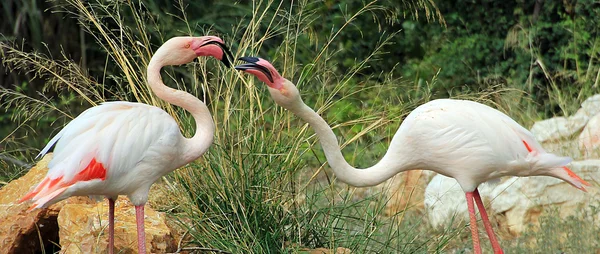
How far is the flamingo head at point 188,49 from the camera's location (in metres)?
4.23

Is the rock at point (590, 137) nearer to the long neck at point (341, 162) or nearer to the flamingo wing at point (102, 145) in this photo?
the long neck at point (341, 162)

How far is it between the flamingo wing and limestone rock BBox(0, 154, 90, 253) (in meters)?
0.63

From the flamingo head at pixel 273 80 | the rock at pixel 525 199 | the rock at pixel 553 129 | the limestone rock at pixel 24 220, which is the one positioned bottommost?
the rock at pixel 525 199

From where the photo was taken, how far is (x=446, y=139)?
441 centimetres

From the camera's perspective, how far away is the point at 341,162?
435 centimetres

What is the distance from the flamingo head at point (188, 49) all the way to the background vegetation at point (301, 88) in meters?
0.57

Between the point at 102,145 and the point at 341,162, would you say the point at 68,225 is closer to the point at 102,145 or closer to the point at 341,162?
the point at 102,145

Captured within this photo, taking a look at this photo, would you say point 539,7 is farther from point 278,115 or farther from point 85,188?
point 85,188

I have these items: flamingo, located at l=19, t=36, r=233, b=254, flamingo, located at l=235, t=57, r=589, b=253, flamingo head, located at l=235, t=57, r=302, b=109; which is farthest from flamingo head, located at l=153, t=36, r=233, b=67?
flamingo, located at l=235, t=57, r=589, b=253

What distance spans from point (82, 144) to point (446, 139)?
177 cm

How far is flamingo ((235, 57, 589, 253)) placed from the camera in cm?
441

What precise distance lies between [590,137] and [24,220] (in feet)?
13.5

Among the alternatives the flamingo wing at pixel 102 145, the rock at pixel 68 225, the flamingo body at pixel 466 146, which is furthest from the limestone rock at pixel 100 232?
the flamingo body at pixel 466 146

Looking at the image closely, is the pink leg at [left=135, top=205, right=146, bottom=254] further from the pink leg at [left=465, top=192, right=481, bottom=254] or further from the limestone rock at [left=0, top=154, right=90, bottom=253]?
the pink leg at [left=465, top=192, right=481, bottom=254]
